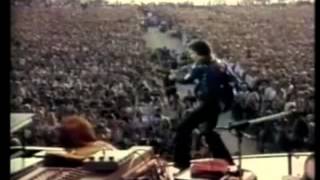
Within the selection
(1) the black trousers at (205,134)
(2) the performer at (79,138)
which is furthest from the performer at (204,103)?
(2) the performer at (79,138)

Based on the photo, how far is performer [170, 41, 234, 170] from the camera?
1.69 meters

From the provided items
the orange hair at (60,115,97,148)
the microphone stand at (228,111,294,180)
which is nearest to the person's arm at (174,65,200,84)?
the microphone stand at (228,111,294,180)

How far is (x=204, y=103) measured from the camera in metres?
1.78

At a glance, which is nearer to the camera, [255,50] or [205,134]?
[255,50]

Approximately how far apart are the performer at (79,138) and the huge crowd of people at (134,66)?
21 millimetres

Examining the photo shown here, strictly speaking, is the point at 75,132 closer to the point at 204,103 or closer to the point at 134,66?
the point at 134,66

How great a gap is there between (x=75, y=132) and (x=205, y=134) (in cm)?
49

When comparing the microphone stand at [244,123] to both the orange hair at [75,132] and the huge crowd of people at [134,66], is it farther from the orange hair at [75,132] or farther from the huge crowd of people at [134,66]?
the orange hair at [75,132]

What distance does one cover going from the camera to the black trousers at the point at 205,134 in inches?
69.5

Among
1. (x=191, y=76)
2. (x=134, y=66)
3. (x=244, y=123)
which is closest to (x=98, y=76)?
(x=134, y=66)

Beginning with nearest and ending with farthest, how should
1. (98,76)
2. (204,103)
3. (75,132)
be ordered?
(75,132)
(98,76)
(204,103)

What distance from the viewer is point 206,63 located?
1720 mm

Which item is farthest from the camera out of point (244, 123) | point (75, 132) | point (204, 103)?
point (204, 103)

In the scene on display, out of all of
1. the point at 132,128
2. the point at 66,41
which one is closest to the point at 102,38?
the point at 66,41
